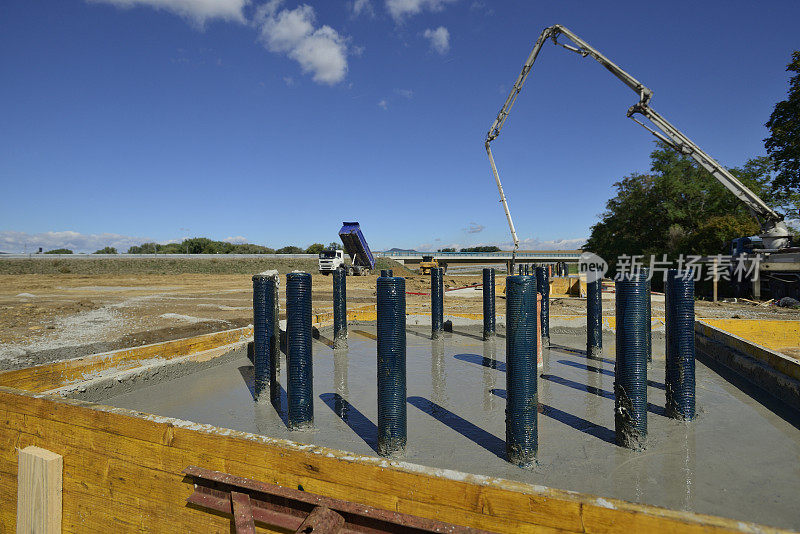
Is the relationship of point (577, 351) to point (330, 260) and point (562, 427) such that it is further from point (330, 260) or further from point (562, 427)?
point (330, 260)

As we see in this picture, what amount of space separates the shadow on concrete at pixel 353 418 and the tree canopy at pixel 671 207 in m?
28.7

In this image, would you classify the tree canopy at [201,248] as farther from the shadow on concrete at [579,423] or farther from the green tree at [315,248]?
the shadow on concrete at [579,423]

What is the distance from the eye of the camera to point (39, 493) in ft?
10.6

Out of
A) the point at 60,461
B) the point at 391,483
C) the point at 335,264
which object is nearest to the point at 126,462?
the point at 60,461

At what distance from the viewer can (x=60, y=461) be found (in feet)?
10.9

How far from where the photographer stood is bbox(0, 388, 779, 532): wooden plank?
2098 mm

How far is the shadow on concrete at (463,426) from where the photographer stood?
13.6 feet

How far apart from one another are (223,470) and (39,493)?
1654mm

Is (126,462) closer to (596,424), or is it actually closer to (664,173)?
(596,424)

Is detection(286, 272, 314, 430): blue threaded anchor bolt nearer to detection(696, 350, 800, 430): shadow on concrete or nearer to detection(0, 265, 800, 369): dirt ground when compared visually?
detection(696, 350, 800, 430): shadow on concrete

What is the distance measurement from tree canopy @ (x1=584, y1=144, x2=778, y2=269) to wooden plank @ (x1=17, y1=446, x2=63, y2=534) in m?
31.7

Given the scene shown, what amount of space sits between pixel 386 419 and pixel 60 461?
8.50 ft

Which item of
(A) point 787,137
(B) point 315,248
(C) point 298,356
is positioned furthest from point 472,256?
(C) point 298,356

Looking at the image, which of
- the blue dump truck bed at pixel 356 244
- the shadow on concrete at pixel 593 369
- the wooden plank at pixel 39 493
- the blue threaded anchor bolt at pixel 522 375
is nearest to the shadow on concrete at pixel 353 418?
the blue threaded anchor bolt at pixel 522 375
